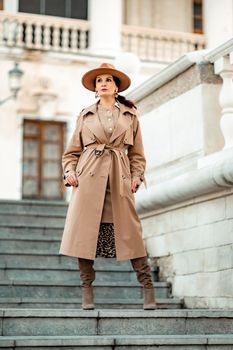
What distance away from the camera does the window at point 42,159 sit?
1728 centimetres

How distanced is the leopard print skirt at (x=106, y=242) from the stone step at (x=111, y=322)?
48 centimetres

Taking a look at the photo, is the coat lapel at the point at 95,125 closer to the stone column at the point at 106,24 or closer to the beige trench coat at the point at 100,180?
the beige trench coat at the point at 100,180

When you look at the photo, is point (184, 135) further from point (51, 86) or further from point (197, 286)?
point (51, 86)

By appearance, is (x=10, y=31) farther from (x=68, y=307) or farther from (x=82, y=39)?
(x=68, y=307)

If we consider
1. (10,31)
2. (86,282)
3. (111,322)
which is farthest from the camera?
(10,31)

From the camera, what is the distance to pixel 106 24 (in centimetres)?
1817

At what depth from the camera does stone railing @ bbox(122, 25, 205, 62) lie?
18.5 meters

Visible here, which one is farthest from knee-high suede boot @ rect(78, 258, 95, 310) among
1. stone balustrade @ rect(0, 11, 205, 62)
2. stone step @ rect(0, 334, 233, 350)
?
stone balustrade @ rect(0, 11, 205, 62)

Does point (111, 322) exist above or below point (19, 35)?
below

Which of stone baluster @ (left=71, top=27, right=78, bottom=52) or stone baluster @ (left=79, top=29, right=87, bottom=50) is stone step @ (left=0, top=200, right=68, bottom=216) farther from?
stone baluster @ (left=79, top=29, right=87, bottom=50)

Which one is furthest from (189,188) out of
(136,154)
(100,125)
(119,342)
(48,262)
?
(119,342)

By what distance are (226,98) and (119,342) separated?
8.91ft

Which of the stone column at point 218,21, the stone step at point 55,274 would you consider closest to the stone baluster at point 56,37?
the stone column at point 218,21

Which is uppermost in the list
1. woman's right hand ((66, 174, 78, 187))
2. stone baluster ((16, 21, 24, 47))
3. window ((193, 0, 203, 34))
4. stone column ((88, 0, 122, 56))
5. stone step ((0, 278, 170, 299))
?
window ((193, 0, 203, 34))
